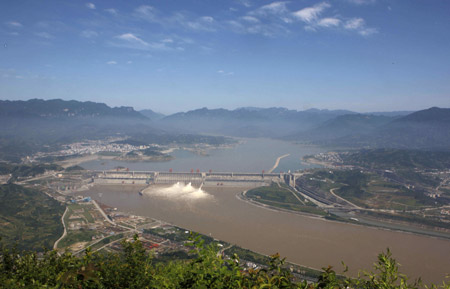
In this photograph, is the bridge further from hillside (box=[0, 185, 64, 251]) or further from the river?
hillside (box=[0, 185, 64, 251])

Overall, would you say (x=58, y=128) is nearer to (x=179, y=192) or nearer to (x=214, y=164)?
(x=214, y=164)

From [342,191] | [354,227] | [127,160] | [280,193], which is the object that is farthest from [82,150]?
[354,227]

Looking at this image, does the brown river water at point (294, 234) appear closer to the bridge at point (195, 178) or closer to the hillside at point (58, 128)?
the bridge at point (195, 178)

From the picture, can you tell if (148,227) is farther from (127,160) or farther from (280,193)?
(127,160)

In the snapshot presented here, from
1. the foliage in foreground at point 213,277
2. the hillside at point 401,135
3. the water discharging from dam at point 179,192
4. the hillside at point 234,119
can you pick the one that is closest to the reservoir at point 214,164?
the water discharging from dam at point 179,192

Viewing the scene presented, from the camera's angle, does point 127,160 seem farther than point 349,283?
Yes
